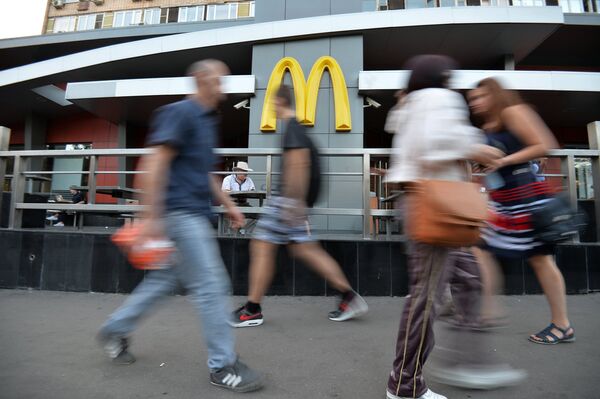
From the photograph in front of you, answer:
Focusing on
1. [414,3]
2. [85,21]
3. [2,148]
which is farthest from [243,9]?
[2,148]

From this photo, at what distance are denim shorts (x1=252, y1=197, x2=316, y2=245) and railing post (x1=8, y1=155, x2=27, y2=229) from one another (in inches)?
155

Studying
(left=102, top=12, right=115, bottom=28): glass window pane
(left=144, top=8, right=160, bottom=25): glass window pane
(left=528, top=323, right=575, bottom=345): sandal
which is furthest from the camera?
(left=102, top=12, right=115, bottom=28): glass window pane

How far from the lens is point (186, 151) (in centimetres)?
217

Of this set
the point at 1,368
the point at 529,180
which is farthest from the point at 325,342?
the point at 1,368

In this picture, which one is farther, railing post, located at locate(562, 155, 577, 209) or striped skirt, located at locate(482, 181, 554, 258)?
railing post, located at locate(562, 155, 577, 209)

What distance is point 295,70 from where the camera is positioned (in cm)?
968

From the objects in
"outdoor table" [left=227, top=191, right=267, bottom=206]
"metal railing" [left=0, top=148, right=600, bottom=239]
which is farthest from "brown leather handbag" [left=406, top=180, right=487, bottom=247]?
"outdoor table" [left=227, top=191, right=267, bottom=206]

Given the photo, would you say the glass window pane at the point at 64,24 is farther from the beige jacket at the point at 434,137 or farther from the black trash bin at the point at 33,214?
the beige jacket at the point at 434,137

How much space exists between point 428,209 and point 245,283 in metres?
3.11

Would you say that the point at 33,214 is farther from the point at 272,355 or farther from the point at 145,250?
the point at 272,355

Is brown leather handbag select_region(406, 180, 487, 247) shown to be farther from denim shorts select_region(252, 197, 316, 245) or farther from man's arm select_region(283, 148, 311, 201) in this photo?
denim shorts select_region(252, 197, 316, 245)

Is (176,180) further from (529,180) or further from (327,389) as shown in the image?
(529,180)

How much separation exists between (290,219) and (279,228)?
5.1 inches

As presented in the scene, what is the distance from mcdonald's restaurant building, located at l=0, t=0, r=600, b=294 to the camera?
952 cm
